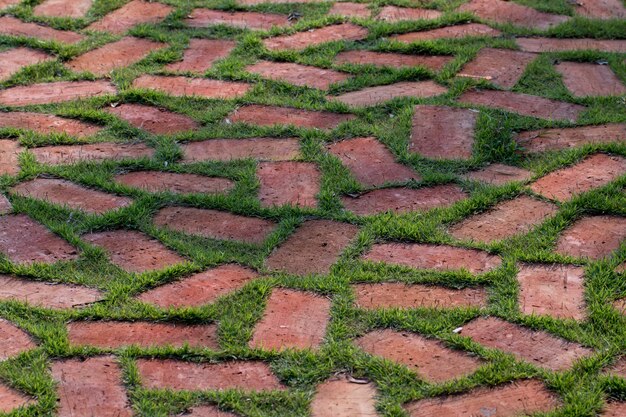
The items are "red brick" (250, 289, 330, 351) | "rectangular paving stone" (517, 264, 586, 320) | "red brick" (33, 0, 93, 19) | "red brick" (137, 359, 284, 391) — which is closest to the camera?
"red brick" (137, 359, 284, 391)

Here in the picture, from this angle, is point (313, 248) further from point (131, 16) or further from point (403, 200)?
point (131, 16)

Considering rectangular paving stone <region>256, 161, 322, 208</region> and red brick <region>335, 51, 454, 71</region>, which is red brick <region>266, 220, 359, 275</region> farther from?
red brick <region>335, 51, 454, 71</region>

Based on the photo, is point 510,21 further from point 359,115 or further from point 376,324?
point 376,324

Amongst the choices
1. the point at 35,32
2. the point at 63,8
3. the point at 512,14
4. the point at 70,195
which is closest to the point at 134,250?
the point at 70,195

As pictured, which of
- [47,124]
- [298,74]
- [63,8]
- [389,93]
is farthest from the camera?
[63,8]

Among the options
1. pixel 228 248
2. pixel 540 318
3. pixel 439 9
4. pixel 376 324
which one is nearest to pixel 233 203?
pixel 228 248

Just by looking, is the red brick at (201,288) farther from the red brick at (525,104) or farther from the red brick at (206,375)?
the red brick at (525,104)

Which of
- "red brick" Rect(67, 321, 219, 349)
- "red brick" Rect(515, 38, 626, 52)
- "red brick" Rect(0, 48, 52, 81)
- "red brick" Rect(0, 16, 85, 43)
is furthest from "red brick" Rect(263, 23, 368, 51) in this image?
"red brick" Rect(67, 321, 219, 349)
